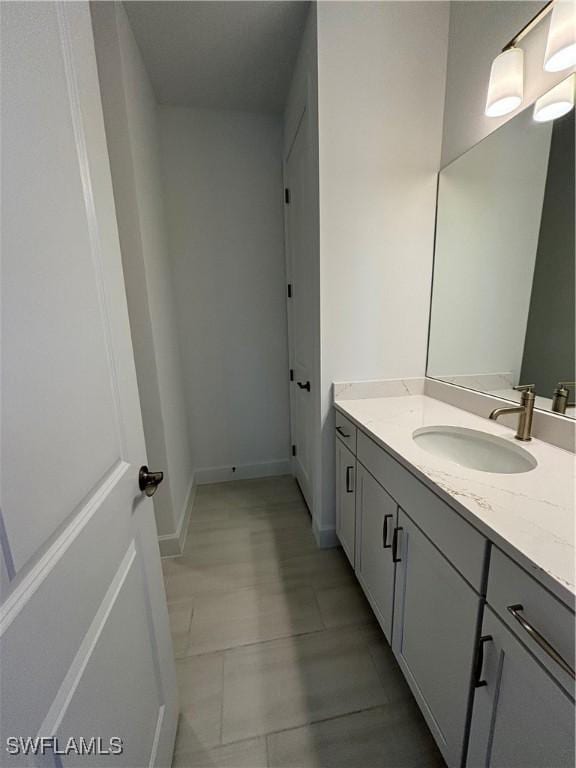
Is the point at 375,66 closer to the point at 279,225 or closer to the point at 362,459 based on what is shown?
the point at 279,225

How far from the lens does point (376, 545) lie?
3.89 ft

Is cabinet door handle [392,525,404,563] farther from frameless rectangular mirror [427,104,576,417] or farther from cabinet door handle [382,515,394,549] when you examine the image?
frameless rectangular mirror [427,104,576,417]

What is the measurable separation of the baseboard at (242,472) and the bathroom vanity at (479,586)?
1.45m

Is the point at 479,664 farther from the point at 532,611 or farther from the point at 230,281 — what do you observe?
the point at 230,281

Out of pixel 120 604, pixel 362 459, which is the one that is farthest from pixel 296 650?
pixel 120 604

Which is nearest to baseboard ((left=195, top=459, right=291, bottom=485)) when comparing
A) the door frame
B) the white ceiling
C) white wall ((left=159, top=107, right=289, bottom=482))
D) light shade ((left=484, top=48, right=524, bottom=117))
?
white wall ((left=159, top=107, right=289, bottom=482))

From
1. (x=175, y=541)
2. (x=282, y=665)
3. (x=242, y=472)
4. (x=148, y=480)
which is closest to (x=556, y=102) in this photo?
(x=148, y=480)

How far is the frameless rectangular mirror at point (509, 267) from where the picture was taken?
0.97m

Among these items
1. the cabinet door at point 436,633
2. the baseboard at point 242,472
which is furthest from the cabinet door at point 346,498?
the baseboard at point 242,472

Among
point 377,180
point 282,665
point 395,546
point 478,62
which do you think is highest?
point 478,62

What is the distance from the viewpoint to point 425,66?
1.37 m

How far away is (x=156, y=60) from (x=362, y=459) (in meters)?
2.30

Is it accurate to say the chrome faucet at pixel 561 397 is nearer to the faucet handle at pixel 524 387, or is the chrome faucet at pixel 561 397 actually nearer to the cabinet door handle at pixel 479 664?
the faucet handle at pixel 524 387

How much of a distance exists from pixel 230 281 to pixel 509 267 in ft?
5.72
